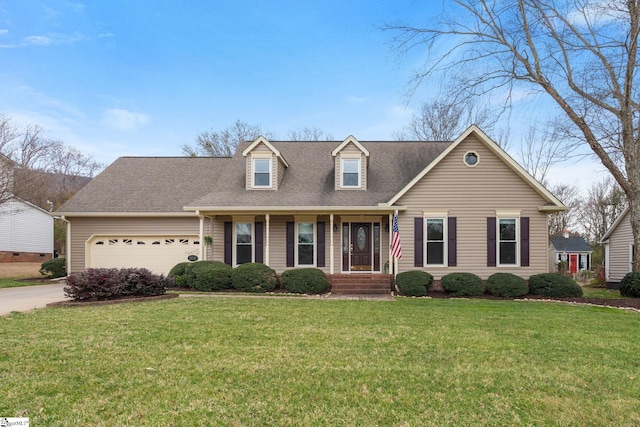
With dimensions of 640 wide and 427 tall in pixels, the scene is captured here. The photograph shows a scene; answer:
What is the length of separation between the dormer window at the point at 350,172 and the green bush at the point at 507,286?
21.1ft

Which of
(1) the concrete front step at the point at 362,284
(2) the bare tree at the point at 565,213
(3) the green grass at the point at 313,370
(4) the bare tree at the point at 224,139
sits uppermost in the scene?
(4) the bare tree at the point at 224,139

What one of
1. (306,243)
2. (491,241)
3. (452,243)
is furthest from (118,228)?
A: (491,241)

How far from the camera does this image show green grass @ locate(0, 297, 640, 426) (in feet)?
12.4

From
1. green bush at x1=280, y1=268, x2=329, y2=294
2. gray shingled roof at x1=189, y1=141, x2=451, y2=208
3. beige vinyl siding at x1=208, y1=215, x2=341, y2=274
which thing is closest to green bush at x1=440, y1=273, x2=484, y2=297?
gray shingled roof at x1=189, y1=141, x2=451, y2=208

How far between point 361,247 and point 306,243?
2.22 metres

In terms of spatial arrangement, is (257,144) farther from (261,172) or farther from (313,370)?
(313,370)

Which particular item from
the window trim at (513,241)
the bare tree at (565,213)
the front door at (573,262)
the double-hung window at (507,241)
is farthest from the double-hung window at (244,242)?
the front door at (573,262)

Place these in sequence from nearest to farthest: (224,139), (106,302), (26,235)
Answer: (106,302)
(26,235)
(224,139)

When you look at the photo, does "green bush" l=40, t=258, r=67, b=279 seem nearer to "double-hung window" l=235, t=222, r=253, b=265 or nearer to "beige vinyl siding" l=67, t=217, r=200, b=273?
"beige vinyl siding" l=67, t=217, r=200, b=273

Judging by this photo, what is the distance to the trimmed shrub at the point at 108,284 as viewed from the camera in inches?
405

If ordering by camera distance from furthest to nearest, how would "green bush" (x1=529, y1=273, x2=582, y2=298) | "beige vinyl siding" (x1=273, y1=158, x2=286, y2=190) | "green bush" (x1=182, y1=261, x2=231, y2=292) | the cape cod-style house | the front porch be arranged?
"beige vinyl siding" (x1=273, y1=158, x2=286, y2=190)
the cape cod-style house
the front porch
"green bush" (x1=182, y1=261, x2=231, y2=292)
"green bush" (x1=529, y1=273, x2=582, y2=298)

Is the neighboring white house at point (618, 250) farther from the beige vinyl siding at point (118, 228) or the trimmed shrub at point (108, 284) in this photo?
the trimmed shrub at point (108, 284)

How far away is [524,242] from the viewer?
14.4 meters

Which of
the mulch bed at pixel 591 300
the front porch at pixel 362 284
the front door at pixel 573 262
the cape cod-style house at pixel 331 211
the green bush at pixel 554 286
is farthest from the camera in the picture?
the front door at pixel 573 262
